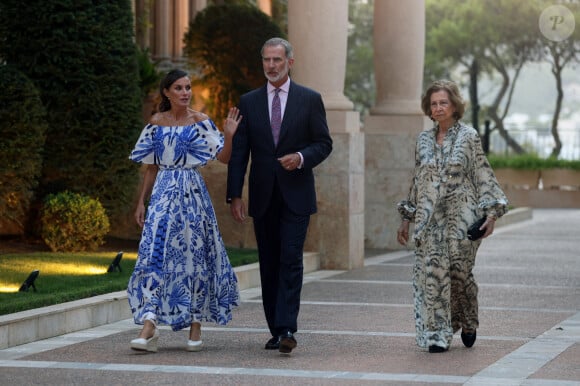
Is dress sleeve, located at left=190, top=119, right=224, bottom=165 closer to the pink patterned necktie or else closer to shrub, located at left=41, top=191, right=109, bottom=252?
the pink patterned necktie

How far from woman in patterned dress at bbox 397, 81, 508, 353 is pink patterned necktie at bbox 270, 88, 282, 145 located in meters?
0.98

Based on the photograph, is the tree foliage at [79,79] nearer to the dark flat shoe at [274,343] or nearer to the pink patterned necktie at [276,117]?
the pink patterned necktie at [276,117]

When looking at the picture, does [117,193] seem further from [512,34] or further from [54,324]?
[512,34]

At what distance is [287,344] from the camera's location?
9.72m

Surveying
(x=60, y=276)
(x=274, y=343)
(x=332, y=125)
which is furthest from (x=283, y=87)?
(x=332, y=125)

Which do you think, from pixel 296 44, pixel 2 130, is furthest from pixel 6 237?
pixel 296 44

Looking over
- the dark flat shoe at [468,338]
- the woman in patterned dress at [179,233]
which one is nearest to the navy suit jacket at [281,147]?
the woman in patterned dress at [179,233]

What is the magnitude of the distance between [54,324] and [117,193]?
521cm

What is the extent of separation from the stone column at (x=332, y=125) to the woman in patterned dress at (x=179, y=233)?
651 cm

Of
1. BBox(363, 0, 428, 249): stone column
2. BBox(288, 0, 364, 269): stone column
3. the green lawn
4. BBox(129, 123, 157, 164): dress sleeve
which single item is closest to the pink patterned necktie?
BBox(129, 123, 157, 164): dress sleeve

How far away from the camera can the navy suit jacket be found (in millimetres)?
10062

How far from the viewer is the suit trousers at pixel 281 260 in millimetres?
9969

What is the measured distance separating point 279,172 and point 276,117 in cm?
40

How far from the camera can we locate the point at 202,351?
1006 cm
